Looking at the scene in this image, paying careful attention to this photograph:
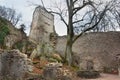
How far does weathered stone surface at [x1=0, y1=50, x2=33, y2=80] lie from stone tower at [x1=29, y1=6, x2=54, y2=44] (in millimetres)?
11555

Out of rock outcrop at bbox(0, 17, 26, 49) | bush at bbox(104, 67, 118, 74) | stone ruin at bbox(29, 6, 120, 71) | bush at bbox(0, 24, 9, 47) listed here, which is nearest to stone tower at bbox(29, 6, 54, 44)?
stone ruin at bbox(29, 6, 120, 71)

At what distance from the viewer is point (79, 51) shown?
74.5ft

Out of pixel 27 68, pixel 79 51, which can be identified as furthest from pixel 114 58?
pixel 27 68

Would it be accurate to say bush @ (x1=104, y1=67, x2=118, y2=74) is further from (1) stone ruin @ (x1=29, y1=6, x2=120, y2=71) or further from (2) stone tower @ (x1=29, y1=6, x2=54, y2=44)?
(2) stone tower @ (x1=29, y1=6, x2=54, y2=44)

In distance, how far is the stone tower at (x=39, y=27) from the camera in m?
22.8

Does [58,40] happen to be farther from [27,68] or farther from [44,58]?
[27,68]

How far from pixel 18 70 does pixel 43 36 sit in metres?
12.9

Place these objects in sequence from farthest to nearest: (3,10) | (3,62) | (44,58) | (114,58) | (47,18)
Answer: (3,10) < (47,18) < (114,58) < (44,58) < (3,62)

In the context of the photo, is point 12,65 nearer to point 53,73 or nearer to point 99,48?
point 53,73

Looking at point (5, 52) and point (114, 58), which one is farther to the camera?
point (114, 58)

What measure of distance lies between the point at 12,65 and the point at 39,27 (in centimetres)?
1256

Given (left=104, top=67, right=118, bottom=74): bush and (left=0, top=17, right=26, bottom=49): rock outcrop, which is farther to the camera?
(left=104, top=67, right=118, bottom=74): bush

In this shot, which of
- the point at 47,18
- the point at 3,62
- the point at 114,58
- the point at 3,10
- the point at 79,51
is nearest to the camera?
the point at 3,62

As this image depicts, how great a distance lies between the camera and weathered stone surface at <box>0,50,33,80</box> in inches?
409
